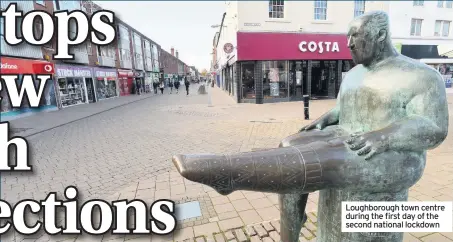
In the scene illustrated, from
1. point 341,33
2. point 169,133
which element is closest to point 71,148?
point 169,133

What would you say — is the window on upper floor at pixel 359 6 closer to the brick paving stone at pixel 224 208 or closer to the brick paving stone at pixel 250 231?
the brick paving stone at pixel 224 208

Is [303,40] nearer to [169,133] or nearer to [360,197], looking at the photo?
[169,133]

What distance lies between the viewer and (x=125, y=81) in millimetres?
29156

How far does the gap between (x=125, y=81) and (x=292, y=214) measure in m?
30.8

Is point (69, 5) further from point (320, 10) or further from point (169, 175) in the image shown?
point (169, 175)

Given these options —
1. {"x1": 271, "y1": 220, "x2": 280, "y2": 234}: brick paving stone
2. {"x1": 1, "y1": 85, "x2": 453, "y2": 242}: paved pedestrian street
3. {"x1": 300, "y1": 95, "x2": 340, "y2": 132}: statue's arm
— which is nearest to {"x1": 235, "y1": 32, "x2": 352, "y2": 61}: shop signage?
{"x1": 1, "y1": 85, "x2": 453, "y2": 242}: paved pedestrian street

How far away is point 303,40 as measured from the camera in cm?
1388

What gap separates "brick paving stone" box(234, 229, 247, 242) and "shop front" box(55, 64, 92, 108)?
62.1 ft

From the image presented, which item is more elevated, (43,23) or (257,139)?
(43,23)

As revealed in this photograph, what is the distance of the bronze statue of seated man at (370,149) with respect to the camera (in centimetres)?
111

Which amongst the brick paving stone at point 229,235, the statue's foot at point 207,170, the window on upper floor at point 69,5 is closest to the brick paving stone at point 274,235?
the brick paving stone at point 229,235

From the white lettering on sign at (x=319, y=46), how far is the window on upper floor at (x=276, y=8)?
6.81 feet

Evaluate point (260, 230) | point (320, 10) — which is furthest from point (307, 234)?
point (320, 10)

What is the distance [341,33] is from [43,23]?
1508 centimetres
